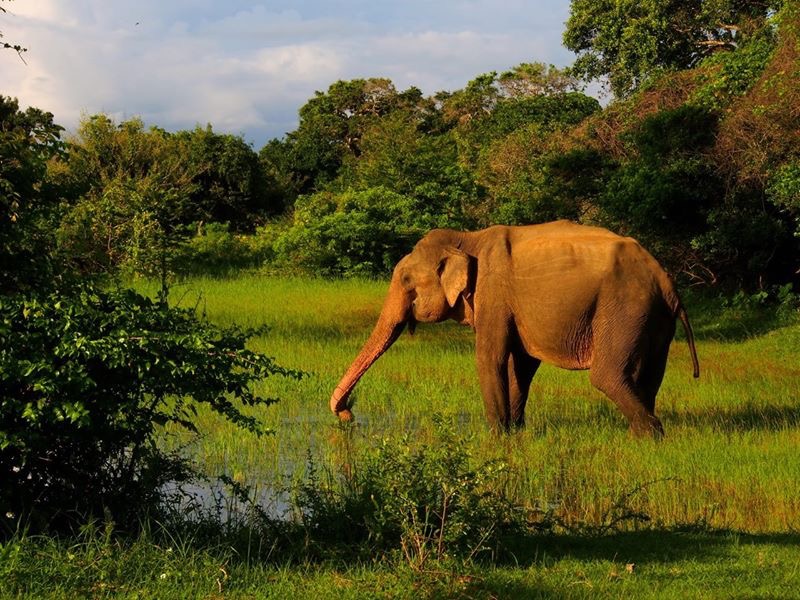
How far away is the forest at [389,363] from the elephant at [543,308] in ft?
1.80

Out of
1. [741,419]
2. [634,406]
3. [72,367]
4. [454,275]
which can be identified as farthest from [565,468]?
[72,367]

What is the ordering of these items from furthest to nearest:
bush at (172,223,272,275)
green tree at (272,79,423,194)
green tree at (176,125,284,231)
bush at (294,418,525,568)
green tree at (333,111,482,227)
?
green tree at (272,79,423,194) < green tree at (176,125,284,231) < green tree at (333,111,482,227) < bush at (172,223,272,275) < bush at (294,418,525,568)

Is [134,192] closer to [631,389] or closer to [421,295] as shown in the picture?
[421,295]

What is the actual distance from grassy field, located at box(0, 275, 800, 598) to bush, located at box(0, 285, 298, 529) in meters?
0.59

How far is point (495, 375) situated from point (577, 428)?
0.98 metres

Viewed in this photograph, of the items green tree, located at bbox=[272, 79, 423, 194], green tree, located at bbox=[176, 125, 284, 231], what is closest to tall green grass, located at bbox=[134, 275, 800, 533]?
green tree, located at bbox=[176, 125, 284, 231]

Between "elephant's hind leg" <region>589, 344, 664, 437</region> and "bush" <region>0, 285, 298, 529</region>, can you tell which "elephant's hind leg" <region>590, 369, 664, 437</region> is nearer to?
"elephant's hind leg" <region>589, 344, 664, 437</region>

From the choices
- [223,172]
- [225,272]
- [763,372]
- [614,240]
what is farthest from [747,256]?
[223,172]

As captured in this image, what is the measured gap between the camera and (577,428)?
1123 cm

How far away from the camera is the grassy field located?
5738 millimetres

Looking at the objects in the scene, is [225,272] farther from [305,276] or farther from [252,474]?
[252,474]

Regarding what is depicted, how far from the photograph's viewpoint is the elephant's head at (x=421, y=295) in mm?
11117

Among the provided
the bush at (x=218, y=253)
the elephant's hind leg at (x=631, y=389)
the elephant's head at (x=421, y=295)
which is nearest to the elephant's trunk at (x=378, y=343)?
the elephant's head at (x=421, y=295)

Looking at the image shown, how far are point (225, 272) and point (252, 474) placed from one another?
19.7m
